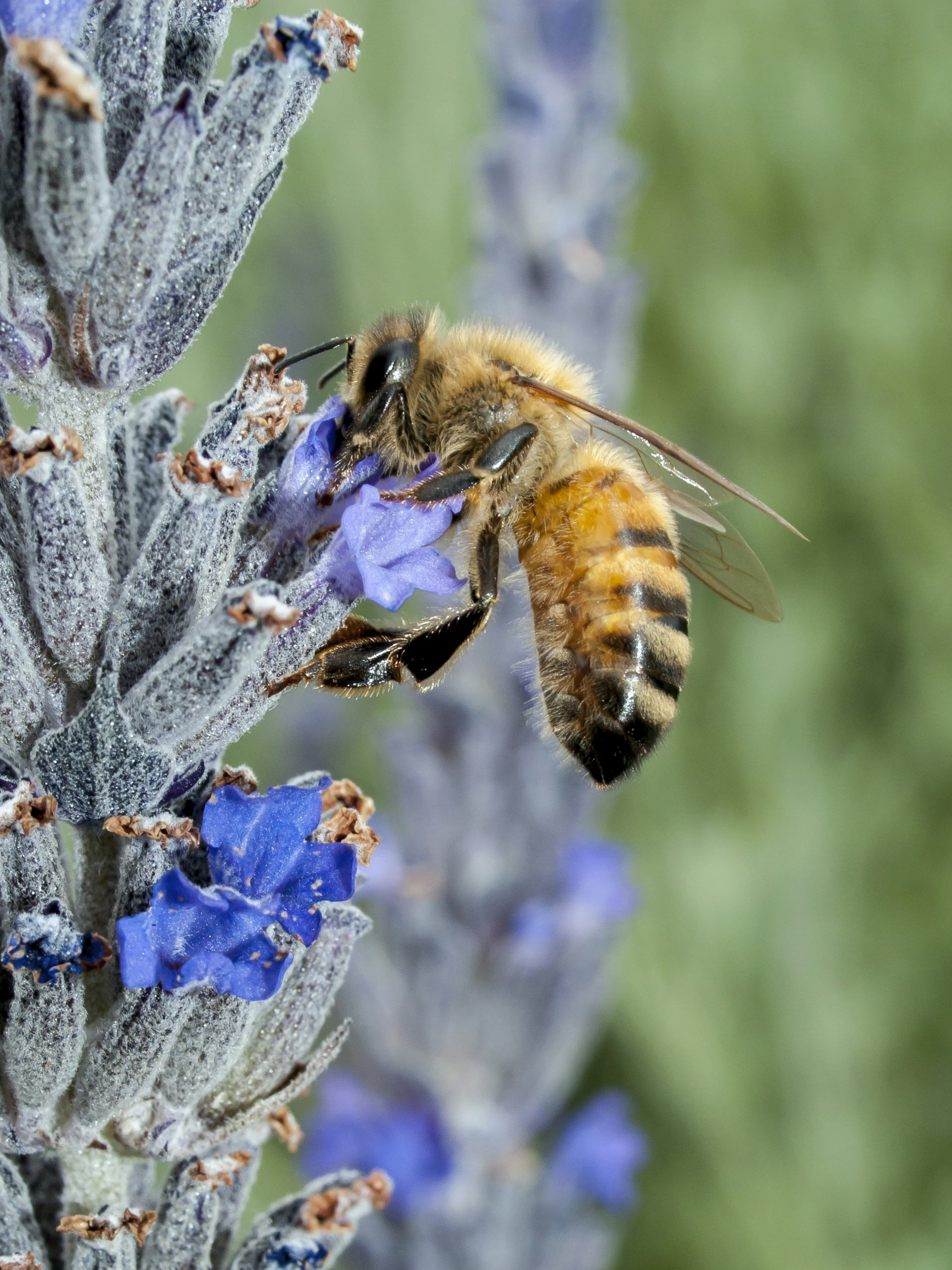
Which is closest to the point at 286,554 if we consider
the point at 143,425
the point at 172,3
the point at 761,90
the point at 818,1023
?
the point at 143,425

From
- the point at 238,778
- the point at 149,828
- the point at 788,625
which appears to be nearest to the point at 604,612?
the point at 238,778

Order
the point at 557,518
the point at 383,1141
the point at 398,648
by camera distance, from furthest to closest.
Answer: the point at 383,1141
the point at 557,518
the point at 398,648

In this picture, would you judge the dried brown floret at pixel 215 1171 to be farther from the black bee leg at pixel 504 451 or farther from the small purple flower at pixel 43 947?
the black bee leg at pixel 504 451

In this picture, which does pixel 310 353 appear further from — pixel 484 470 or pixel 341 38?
pixel 341 38

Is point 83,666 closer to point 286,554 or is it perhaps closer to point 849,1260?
point 286,554

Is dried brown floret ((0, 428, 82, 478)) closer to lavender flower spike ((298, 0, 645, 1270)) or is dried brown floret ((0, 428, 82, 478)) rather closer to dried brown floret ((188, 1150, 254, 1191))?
dried brown floret ((188, 1150, 254, 1191))

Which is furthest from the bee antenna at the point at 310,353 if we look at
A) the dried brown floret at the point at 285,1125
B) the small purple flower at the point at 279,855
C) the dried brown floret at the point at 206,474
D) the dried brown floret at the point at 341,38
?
the dried brown floret at the point at 285,1125

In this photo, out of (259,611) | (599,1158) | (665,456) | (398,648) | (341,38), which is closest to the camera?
(259,611)
